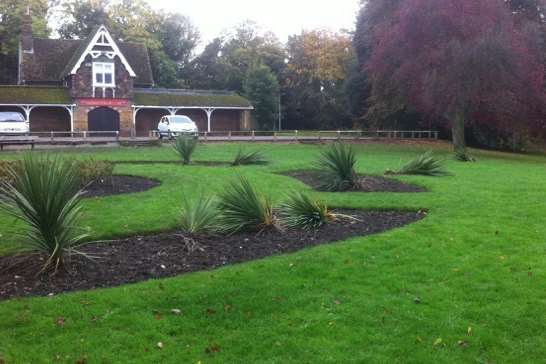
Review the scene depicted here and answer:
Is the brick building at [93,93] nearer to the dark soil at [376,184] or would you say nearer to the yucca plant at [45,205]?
the dark soil at [376,184]

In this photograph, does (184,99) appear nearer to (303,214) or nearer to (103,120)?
(103,120)

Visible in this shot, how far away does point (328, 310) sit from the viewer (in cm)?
605

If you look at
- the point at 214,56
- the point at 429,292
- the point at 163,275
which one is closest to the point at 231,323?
the point at 163,275

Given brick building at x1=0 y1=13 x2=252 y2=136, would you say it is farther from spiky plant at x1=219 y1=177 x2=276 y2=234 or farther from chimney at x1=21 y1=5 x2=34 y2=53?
spiky plant at x1=219 y1=177 x2=276 y2=234

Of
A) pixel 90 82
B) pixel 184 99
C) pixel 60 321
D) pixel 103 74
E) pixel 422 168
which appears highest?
pixel 103 74

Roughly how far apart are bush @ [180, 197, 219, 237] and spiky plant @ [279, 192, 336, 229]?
4.09 ft

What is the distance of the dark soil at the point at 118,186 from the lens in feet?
43.6

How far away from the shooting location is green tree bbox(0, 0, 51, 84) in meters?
53.2

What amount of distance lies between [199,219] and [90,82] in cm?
3758

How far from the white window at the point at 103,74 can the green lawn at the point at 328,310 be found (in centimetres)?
3673

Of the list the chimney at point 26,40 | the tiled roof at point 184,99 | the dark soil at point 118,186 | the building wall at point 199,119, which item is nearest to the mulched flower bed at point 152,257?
the dark soil at point 118,186

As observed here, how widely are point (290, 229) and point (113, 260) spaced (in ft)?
10.2

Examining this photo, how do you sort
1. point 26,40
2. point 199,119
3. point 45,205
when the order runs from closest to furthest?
point 45,205 < point 26,40 < point 199,119

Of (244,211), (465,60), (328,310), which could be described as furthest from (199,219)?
(465,60)
